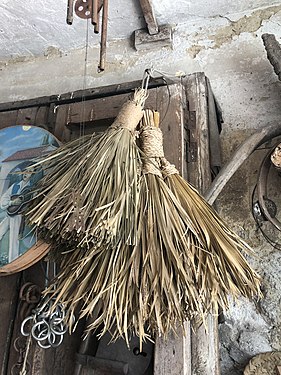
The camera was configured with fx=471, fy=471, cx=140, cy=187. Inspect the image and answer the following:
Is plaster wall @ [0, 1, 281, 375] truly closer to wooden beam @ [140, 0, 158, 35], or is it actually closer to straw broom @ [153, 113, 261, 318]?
wooden beam @ [140, 0, 158, 35]

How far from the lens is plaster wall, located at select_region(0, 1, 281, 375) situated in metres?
1.16

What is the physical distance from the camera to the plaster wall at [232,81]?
1.16 metres

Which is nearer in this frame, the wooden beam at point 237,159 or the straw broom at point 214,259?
the straw broom at point 214,259

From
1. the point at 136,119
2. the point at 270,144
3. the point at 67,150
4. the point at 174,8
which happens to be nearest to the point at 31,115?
the point at 67,150

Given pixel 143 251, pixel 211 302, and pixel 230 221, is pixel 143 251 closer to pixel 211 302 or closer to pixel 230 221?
pixel 211 302

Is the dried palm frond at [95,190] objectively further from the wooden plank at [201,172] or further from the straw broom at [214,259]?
the wooden plank at [201,172]

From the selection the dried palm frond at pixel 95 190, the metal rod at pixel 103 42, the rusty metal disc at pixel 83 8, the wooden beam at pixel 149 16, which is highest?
the wooden beam at pixel 149 16

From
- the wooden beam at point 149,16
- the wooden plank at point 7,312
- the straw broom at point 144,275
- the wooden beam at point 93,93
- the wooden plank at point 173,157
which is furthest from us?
the wooden beam at point 149,16

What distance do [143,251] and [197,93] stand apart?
1.77ft

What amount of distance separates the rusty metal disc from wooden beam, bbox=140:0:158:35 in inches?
16.6

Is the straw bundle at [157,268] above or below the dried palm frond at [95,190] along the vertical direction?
below

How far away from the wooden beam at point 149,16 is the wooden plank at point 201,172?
32 cm

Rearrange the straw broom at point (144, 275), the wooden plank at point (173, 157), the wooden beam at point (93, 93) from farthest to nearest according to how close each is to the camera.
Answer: the wooden beam at point (93, 93) → the wooden plank at point (173, 157) → the straw broom at point (144, 275)

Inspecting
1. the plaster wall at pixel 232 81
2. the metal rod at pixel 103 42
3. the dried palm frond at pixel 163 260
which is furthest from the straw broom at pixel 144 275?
the plaster wall at pixel 232 81
